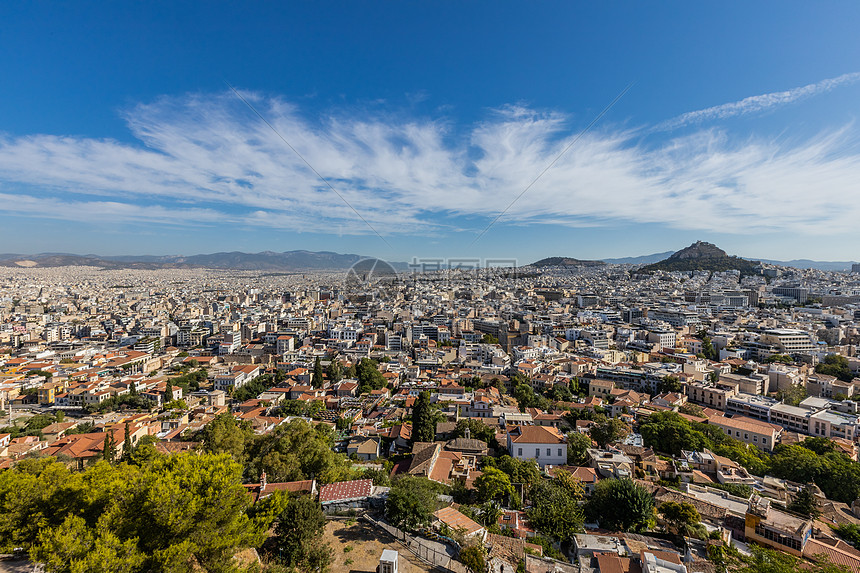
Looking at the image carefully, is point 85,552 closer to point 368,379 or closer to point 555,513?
point 555,513

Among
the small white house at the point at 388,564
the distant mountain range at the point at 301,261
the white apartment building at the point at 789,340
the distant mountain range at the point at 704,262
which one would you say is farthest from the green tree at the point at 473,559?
the distant mountain range at the point at 704,262

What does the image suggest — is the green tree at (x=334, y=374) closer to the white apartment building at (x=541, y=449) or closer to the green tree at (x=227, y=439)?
the green tree at (x=227, y=439)

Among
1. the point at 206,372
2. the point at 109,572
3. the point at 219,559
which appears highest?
the point at 109,572

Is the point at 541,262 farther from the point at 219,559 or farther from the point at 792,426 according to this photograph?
the point at 219,559

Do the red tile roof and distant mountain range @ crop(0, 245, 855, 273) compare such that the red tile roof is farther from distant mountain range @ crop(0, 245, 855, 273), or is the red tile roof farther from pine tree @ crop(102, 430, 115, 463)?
distant mountain range @ crop(0, 245, 855, 273)

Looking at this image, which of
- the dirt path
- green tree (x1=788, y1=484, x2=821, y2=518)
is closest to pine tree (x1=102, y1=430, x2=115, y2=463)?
the dirt path

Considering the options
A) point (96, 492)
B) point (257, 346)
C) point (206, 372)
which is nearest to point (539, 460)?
point (96, 492)

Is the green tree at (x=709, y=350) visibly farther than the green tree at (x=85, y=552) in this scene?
Yes
